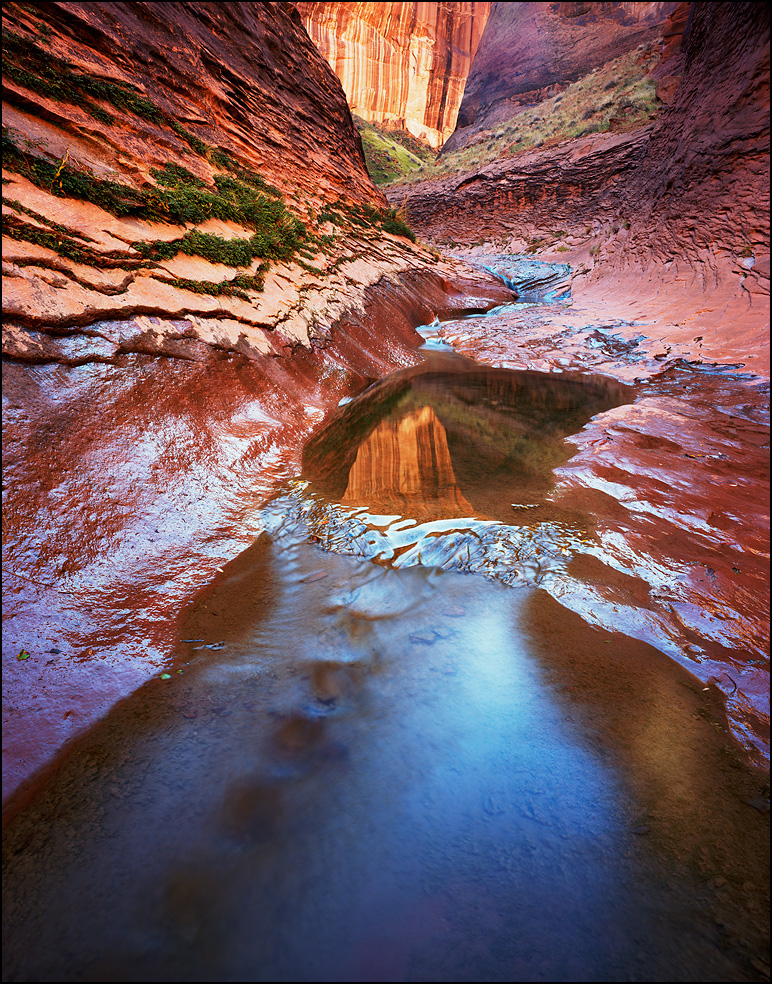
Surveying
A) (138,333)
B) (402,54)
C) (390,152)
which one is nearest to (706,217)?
(138,333)

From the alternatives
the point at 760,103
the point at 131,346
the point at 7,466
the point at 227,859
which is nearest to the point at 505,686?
the point at 227,859

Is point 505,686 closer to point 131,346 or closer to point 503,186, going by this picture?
point 131,346

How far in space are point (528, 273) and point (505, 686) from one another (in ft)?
60.1

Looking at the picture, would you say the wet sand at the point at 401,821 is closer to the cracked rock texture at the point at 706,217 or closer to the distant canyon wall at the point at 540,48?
the cracked rock texture at the point at 706,217

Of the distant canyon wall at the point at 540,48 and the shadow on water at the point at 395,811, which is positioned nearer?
the shadow on water at the point at 395,811

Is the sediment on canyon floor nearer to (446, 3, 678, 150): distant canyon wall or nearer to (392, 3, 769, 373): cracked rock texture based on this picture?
(392, 3, 769, 373): cracked rock texture

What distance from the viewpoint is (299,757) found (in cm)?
223

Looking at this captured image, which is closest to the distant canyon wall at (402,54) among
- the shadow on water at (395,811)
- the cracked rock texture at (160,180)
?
the cracked rock texture at (160,180)

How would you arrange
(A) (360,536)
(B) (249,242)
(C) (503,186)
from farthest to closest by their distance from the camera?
(C) (503,186) → (B) (249,242) → (A) (360,536)

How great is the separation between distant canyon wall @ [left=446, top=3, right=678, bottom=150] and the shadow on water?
39.6m

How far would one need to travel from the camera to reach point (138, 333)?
461 cm

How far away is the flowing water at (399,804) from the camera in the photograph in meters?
1.60

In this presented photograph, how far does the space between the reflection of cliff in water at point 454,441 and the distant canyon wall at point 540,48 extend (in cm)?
3419

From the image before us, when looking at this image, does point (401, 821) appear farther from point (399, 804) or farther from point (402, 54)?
point (402, 54)
